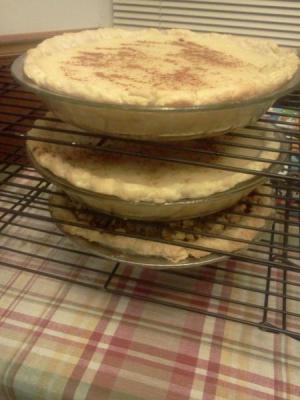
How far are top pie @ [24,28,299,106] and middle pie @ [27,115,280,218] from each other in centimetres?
7

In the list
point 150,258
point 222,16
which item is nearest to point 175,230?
point 150,258

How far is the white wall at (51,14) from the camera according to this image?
1333mm

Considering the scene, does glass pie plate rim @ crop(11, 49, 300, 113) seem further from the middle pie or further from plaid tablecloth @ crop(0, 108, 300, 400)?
plaid tablecloth @ crop(0, 108, 300, 400)

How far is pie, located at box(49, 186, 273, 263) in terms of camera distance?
0.54 m

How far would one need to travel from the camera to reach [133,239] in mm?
542

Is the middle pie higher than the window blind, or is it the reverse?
the window blind

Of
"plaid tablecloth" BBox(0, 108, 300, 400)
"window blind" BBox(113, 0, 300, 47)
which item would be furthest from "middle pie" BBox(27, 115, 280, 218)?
"window blind" BBox(113, 0, 300, 47)

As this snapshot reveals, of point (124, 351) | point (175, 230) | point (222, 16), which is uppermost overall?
point (222, 16)

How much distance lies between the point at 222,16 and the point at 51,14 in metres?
0.55

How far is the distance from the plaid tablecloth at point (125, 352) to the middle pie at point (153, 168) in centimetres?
17

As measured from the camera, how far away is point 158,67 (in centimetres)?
60

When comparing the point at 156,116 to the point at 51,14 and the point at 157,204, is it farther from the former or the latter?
the point at 51,14

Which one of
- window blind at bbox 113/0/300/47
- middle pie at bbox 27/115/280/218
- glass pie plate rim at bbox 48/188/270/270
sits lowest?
glass pie plate rim at bbox 48/188/270/270

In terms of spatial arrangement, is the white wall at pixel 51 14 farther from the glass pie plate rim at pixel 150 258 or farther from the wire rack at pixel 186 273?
the glass pie plate rim at pixel 150 258
